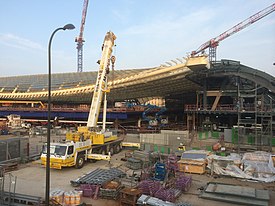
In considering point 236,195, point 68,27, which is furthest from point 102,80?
point 236,195

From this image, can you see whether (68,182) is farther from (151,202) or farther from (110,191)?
(151,202)

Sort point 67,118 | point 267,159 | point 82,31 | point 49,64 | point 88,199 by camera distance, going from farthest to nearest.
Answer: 1. point 82,31
2. point 67,118
3. point 267,159
4. point 88,199
5. point 49,64

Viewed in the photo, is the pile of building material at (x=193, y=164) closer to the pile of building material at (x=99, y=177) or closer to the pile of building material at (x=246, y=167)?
the pile of building material at (x=246, y=167)

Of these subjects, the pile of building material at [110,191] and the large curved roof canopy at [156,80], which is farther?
the large curved roof canopy at [156,80]

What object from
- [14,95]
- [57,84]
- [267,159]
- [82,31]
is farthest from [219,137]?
[82,31]

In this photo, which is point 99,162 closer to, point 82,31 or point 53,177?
point 53,177

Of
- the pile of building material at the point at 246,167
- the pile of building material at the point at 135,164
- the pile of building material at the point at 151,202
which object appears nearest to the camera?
the pile of building material at the point at 151,202

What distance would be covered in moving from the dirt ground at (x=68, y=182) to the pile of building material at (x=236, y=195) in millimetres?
349

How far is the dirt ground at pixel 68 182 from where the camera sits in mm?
13070

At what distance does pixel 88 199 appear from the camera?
13.2 metres

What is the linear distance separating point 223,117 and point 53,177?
38.9 m

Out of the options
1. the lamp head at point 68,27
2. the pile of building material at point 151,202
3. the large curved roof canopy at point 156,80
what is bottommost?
the pile of building material at point 151,202

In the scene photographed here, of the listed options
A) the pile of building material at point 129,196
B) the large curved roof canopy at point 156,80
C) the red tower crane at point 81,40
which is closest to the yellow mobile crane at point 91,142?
the large curved roof canopy at point 156,80

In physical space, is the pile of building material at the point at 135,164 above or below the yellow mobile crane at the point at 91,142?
below
